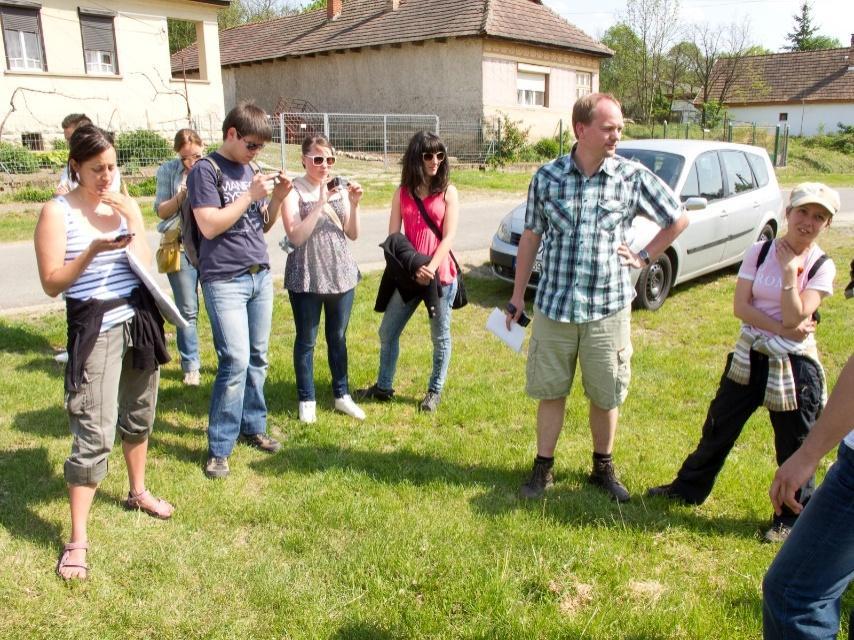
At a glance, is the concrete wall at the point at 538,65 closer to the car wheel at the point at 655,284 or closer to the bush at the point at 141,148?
the bush at the point at 141,148

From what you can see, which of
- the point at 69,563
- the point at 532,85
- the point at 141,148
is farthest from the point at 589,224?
the point at 532,85

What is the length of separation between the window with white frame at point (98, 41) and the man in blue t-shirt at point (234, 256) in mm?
19203

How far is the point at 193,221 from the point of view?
12.8 ft

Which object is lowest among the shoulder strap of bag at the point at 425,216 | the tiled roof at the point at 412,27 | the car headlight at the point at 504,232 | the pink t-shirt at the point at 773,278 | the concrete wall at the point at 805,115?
the car headlight at the point at 504,232

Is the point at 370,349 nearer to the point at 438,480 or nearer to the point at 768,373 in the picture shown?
the point at 438,480

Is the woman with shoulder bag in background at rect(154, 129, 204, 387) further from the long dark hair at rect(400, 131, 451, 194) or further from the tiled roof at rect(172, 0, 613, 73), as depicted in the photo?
the tiled roof at rect(172, 0, 613, 73)

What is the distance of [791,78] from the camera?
4553 cm

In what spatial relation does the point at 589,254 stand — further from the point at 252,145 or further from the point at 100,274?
the point at 100,274

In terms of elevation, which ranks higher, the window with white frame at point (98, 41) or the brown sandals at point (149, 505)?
the window with white frame at point (98, 41)

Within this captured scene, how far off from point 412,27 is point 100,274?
25.2 m

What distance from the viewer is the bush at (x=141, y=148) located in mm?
16922

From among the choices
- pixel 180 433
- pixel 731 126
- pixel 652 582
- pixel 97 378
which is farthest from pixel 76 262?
pixel 731 126

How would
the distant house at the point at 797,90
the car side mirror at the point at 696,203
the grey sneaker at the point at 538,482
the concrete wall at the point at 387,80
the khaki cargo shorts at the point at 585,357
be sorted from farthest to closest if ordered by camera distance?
the distant house at the point at 797,90
the concrete wall at the point at 387,80
the car side mirror at the point at 696,203
the grey sneaker at the point at 538,482
the khaki cargo shorts at the point at 585,357

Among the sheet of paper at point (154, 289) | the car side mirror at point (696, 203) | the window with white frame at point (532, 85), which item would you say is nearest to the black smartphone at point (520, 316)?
the sheet of paper at point (154, 289)
